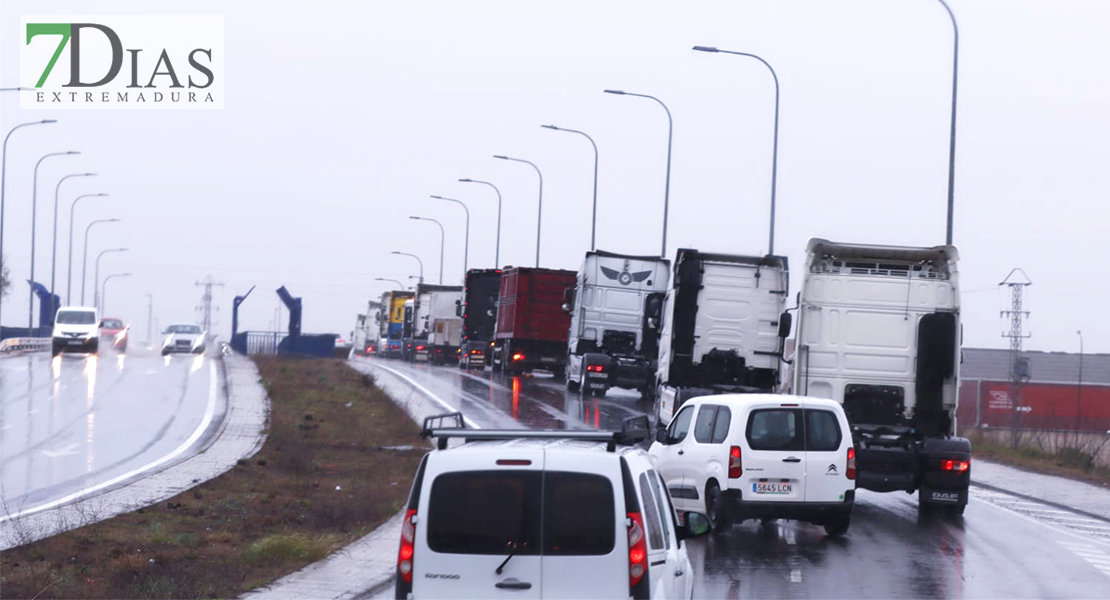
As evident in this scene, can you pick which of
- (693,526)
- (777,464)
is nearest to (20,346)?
(777,464)

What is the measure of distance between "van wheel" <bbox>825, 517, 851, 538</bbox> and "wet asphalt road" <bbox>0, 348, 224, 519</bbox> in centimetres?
1003

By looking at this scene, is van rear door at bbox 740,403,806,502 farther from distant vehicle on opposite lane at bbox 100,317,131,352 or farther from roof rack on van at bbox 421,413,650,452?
distant vehicle on opposite lane at bbox 100,317,131,352

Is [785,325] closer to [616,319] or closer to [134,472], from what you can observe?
[134,472]

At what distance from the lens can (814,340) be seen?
20766mm

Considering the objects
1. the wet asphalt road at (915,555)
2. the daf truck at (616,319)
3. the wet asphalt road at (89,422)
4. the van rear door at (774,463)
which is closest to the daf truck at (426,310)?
the wet asphalt road at (89,422)

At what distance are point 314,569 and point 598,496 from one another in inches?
269

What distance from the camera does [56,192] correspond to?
242 ft

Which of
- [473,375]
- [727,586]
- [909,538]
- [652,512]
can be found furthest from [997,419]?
[652,512]

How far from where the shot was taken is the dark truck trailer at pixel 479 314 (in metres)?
58.7

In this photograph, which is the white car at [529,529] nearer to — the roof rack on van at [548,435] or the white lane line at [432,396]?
the roof rack on van at [548,435]

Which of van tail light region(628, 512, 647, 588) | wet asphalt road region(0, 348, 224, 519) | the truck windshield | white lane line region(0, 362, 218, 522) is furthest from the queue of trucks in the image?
the truck windshield

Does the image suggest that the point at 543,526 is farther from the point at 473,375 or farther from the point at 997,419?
the point at 997,419

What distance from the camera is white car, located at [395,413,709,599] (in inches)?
286

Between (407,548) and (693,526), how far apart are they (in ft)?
7.06
